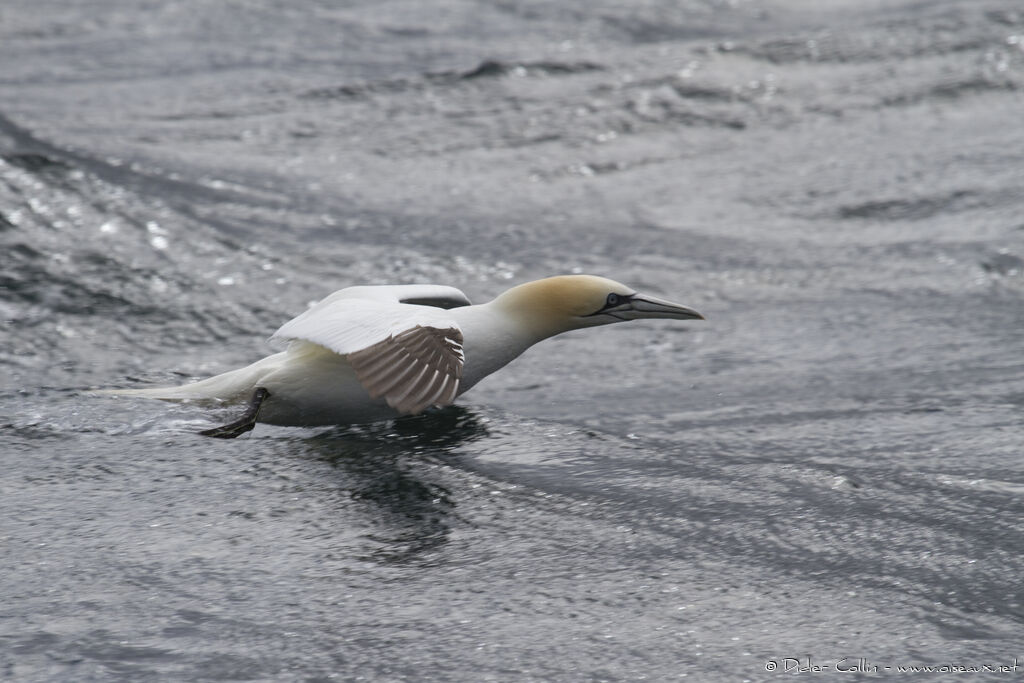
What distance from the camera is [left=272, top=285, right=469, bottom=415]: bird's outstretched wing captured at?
439 centimetres

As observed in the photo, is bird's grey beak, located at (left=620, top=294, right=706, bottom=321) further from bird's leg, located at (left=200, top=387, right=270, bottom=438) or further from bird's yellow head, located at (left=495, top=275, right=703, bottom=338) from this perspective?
bird's leg, located at (left=200, top=387, right=270, bottom=438)

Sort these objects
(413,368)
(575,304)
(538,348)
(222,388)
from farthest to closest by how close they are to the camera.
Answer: (538,348) < (575,304) < (222,388) < (413,368)

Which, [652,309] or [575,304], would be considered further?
[652,309]

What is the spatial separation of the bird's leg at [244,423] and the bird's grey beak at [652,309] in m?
1.54

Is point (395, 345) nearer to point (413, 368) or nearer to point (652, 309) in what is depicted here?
point (413, 368)

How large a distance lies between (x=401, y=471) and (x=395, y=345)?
0.46 metres

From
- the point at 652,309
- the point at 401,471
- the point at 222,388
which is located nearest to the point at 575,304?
the point at 652,309

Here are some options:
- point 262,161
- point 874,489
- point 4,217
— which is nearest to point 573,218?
point 262,161

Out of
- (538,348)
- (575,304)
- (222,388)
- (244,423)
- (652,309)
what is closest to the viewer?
(244,423)

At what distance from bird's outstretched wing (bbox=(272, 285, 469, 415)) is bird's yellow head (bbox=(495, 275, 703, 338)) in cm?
53

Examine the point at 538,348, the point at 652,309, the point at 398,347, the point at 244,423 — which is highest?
the point at 398,347

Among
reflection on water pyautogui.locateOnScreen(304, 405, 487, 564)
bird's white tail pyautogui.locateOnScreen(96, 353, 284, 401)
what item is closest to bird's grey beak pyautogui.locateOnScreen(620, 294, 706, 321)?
reflection on water pyautogui.locateOnScreen(304, 405, 487, 564)

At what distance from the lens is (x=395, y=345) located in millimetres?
4559

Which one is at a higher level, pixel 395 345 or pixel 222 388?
pixel 395 345
